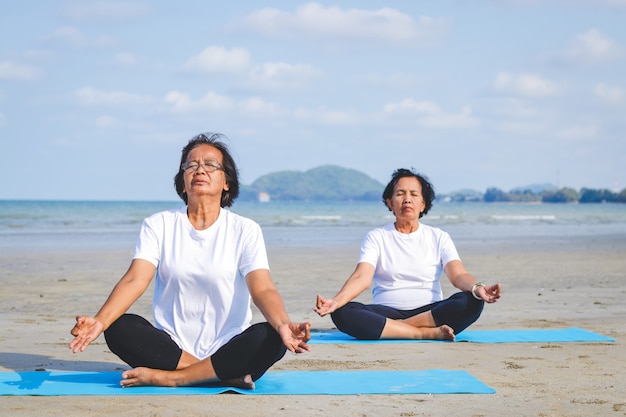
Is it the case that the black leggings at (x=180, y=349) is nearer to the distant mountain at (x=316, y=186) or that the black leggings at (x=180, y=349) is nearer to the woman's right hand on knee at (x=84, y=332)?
the woman's right hand on knee at (x=84, y=332)

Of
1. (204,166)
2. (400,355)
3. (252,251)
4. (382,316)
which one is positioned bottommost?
(400,355)

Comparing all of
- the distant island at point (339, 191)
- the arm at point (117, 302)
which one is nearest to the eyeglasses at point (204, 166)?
the arm at point (117, 302)

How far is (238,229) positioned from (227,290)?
34 cm

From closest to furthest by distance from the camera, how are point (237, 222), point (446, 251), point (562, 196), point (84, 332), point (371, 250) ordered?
point (84, 332) → point (237, 222) → point (371, 250) → point (446, 251) → point (562, 196)

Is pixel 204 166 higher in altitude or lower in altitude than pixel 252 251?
higher

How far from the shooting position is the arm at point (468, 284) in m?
6.18

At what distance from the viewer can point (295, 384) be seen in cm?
476

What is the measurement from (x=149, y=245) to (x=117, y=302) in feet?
1.26

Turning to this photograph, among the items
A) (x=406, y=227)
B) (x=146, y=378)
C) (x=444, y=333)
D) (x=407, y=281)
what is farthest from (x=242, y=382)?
(x=406, y=227)

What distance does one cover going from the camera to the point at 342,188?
12575cm

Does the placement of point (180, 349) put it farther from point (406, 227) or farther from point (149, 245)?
point (406, 227)

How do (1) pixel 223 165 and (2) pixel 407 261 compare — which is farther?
(2) pixel 407 261

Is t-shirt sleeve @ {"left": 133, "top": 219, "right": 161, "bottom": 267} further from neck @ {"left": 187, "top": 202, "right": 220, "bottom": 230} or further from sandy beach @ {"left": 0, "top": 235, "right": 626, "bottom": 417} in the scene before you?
sandy beach @ {"left": 0, "top": 235, "right": 626, "bottom": 417}

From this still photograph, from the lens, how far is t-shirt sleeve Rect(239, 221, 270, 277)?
4.48m
